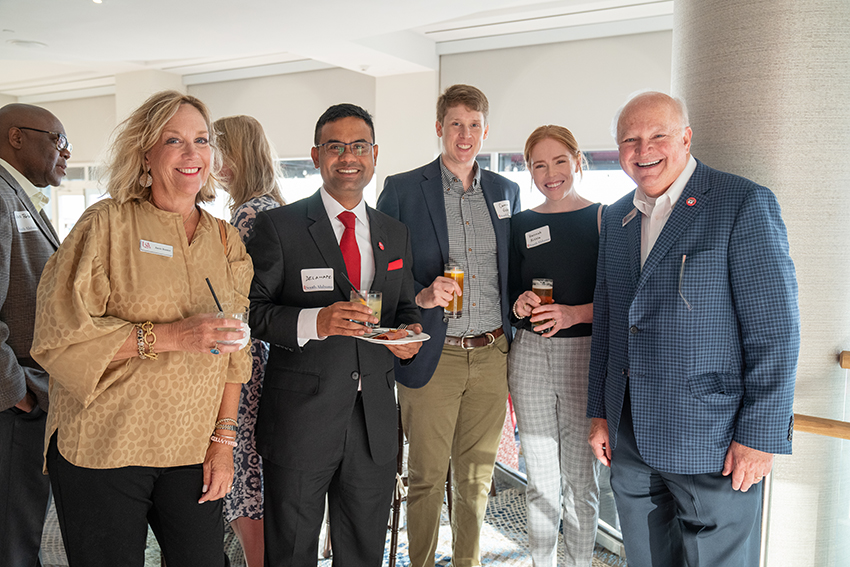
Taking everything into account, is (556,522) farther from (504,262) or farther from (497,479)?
(497,479)

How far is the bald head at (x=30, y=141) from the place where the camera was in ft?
8.62

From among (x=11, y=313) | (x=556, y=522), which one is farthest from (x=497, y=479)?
(x=11, y=313)

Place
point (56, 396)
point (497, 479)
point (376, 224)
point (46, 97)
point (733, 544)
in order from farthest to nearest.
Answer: point (46, 97), point (497, 479), point (376, 224), point (733, 544), point (56, 396)

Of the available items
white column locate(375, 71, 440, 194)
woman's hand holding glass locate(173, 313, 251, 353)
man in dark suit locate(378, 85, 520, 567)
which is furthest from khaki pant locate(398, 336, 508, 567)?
white column locate(375, 71, 440, 194)

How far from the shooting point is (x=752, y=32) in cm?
204

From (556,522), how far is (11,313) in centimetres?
245

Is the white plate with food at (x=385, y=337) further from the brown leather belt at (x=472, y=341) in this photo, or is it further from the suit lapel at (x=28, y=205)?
the suit lapel at (x=28, y=205)

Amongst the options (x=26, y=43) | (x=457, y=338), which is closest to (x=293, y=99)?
(x=26, y=43)

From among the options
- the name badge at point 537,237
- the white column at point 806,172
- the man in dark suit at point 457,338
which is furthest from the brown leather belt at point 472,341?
the white column at point 806,172

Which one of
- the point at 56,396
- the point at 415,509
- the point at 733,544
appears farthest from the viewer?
the point at 415,509

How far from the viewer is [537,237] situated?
2.62 metres

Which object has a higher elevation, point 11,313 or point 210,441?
point 11,313

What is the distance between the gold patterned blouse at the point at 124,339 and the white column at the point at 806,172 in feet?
6.18

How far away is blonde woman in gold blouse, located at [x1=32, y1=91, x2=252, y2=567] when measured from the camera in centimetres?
156
